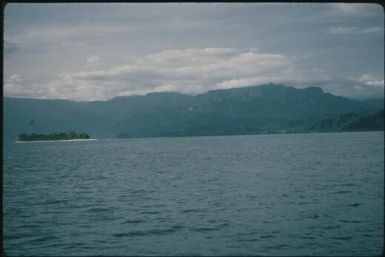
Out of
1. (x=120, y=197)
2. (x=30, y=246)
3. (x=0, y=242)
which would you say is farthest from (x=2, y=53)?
(x=120, y=197)

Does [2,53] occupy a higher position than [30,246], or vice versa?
[2,53]

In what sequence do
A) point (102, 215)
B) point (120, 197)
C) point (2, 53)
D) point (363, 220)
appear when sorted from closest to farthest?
point (2, 53) → point (363, 220) → point (102, 215) → point (120, 197)

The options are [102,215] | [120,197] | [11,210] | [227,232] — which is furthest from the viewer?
[120,197]

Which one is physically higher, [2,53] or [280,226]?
[2,53]

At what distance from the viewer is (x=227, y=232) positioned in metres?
23.9

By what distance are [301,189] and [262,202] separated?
32.8 ft

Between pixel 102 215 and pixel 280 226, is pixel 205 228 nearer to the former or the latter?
pixel 280 226

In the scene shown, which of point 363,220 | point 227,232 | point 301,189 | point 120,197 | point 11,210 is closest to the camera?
point 227,232

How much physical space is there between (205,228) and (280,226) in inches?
209

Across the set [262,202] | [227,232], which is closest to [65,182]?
[262,202]

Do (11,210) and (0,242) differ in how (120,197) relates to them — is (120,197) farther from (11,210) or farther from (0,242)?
(0,242)

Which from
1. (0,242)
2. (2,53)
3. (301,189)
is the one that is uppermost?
(2,53)

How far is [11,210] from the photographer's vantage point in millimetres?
32375

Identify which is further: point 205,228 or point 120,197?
point 120,197
